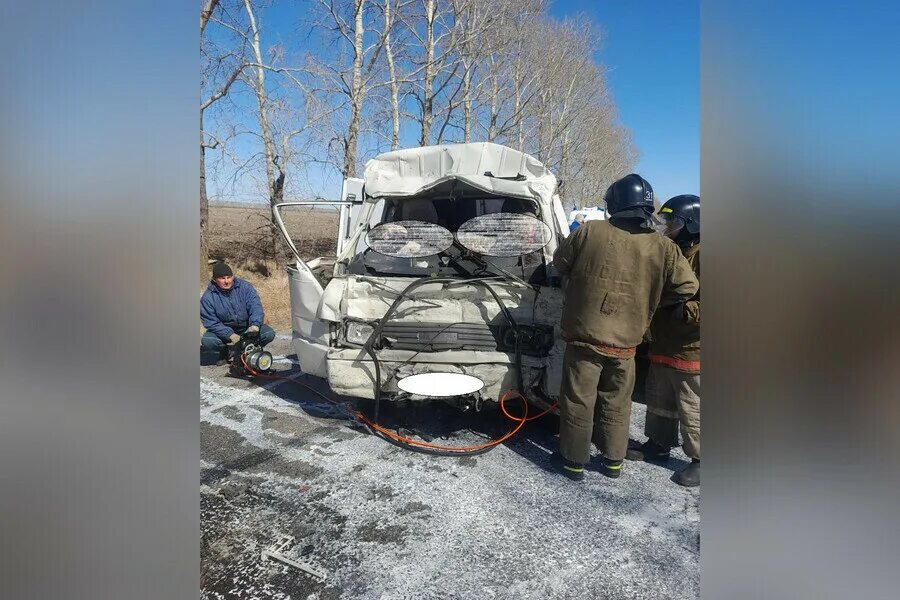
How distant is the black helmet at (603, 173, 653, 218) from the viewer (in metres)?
2.95

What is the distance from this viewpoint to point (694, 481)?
118 inches

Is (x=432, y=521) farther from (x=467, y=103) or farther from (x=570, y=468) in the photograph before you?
(x=467, y=103)

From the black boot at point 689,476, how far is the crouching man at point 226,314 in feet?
14.7

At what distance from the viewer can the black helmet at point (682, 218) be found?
3184 mm

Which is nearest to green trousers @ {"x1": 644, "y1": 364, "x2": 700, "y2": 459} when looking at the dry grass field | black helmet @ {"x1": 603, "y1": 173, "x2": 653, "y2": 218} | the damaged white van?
the damaged white van

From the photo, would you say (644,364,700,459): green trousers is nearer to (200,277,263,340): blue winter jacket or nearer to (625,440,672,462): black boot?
(625,440,672,462): black boot

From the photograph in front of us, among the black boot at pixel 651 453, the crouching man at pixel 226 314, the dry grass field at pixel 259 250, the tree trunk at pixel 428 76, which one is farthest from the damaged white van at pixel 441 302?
the tree trunk at pixel 428 76

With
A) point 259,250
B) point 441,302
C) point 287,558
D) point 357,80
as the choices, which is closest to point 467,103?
point 357,80

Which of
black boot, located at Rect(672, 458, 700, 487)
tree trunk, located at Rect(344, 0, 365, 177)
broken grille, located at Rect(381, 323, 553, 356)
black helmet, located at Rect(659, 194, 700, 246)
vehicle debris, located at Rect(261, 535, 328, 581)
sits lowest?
vehicle debris, located at Rect(261, 535, 328, 581)
